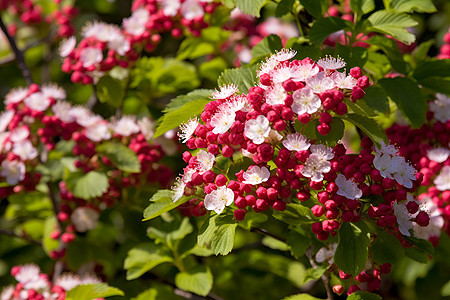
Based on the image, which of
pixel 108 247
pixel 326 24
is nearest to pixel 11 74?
pixel 108 247

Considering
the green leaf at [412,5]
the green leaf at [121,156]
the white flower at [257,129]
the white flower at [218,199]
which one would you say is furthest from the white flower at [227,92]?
the green leaf at [121,156]

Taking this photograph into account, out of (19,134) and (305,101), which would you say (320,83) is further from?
(19,134)

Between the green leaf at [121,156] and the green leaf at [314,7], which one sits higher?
the green leaf at [314,7]

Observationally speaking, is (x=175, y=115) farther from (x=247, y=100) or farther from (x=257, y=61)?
(x=257, y=61)

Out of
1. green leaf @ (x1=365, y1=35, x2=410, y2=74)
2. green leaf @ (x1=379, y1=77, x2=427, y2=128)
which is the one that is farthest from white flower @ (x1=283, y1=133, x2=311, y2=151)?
green leaf @ (x1=365, y1=35, x2=410, y2=74)

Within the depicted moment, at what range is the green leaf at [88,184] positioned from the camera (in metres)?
2.49

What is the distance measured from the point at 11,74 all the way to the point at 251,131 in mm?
3192

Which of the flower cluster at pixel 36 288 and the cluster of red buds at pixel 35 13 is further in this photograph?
the cluster of red buds at pixel 35 13

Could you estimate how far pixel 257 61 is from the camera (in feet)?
6.84

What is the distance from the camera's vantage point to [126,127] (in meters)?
2.72

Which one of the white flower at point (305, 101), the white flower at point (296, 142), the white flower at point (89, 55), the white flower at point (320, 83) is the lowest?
the white flower at point (89, 55)

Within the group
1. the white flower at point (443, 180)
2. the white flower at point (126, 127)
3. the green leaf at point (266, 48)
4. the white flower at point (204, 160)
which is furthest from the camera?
the white flower at point (126, 127)

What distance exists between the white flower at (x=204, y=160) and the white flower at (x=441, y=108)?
1.19 meters

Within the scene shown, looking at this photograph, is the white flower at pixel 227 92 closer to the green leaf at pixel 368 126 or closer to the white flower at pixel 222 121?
the white flower at pixel 222 121
